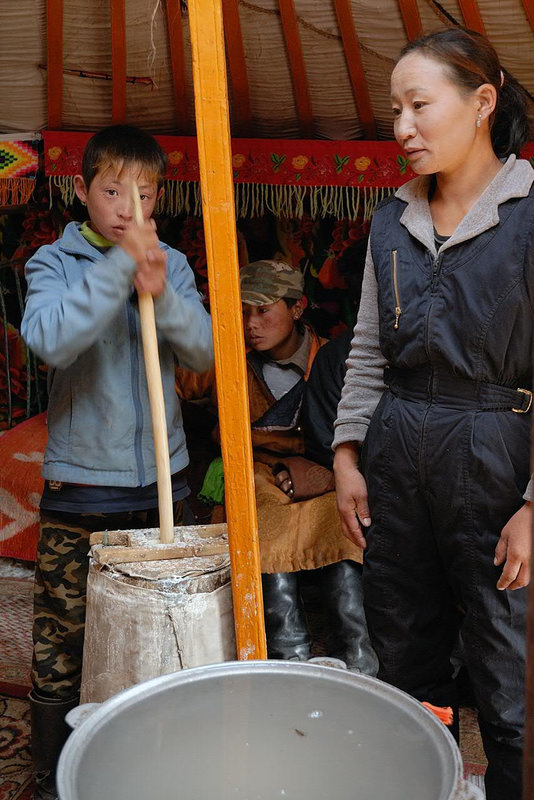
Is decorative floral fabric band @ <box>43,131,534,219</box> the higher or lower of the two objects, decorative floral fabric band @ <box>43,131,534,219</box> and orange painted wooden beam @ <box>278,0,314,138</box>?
the lower

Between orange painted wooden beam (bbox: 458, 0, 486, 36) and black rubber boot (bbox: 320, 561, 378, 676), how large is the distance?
61.2 inches

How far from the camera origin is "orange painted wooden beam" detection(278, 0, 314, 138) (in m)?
2.57

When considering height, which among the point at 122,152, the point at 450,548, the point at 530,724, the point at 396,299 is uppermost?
the point at 122,152

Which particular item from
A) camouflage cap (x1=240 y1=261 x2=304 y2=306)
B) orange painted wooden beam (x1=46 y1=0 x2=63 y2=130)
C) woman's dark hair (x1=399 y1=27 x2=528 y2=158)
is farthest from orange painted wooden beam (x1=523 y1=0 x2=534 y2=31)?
orange painted wooden beam (x1=46 y1=0 x2=63 y2=130)

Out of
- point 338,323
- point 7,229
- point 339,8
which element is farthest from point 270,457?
point 7,229

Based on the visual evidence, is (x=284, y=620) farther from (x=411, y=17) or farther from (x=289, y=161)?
(x=411, y=17)

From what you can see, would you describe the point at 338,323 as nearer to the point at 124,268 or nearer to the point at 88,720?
the point at 124,268

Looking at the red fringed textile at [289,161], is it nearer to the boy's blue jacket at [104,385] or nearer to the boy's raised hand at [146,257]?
the boy's blue jacket at [104,385]

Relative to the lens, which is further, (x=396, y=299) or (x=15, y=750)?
(x=15, y=750)

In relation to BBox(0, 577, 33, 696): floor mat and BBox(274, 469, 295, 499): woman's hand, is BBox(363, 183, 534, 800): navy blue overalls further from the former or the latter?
BBox(0, 577, 33, 696): floor mat

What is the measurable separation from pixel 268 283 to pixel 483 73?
1.25 m

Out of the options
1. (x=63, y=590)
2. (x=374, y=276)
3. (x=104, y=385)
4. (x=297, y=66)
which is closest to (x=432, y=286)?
(x=374, y=276)

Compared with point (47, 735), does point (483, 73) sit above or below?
above

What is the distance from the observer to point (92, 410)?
159 cm
